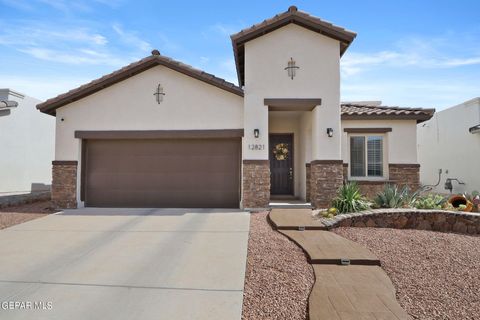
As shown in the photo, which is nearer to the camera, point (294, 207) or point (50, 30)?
point (50, 30)

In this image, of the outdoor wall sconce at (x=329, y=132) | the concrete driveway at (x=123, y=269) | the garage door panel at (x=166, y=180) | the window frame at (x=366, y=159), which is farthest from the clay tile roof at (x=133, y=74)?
the window frame at (x=366, y=159)

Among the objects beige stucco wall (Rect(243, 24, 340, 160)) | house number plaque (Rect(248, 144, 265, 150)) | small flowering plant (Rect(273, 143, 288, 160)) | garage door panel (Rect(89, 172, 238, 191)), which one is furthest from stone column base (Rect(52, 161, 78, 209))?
small flowering plant (Rect(273, 143, 288, 160))

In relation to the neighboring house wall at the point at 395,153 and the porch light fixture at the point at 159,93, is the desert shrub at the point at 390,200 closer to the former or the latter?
the neighboring house wall at the point at 395,153

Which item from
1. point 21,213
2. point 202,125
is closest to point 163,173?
point 202,125

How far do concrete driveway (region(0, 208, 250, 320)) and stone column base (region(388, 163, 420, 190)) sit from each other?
711cm

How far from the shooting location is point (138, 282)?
4.30 meters

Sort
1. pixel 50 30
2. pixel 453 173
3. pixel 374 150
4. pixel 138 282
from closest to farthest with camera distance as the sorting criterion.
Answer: pixel 138 282 → pixel 50 30 → pixel 374 150 → pixel 453 173

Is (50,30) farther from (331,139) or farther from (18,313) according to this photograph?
(331,139)

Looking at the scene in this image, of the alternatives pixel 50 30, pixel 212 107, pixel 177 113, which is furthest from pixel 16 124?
pixel 212 107

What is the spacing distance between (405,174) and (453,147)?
8.90 metres

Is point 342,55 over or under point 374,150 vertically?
over

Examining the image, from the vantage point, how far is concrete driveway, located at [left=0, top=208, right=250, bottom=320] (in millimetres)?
3584

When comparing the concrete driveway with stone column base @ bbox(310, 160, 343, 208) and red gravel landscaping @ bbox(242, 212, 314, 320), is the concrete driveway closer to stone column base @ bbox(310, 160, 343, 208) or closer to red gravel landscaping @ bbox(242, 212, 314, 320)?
red gravel landscaping @ bbox(242, 212, 314, 320)

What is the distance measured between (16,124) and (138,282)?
1421 cm
